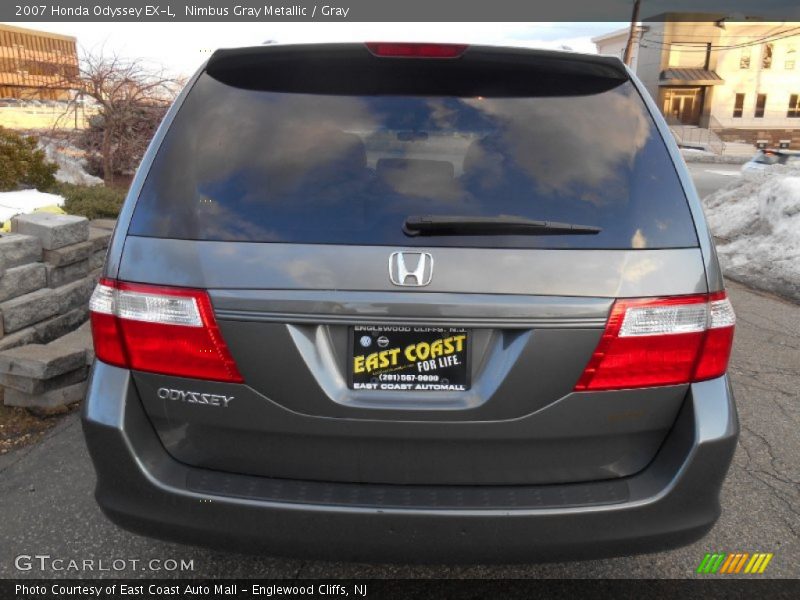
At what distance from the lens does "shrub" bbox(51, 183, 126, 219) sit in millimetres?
6293

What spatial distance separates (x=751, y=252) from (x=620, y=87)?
712cm

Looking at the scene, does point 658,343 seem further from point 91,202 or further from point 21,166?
point 21,166

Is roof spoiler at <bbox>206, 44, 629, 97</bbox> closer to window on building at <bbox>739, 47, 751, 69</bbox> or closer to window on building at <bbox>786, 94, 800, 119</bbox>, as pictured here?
window on building at <bbox>739, 47, 751, 69</bbox>

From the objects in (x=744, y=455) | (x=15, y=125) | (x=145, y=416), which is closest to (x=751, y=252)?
(x=744, y=455)

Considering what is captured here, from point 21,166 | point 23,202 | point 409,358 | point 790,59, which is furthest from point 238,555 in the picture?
point 790,59

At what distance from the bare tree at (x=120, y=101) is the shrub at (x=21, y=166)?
340 cm

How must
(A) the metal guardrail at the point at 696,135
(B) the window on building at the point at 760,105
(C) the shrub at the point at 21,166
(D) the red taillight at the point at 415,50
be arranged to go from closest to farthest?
(D) the red taillight at the point at 415,50 < (C) the shrub at the point at 21,166 < (A) the metal guardrail at the point at 696,135 < (B) the window on building at the point at 760,105

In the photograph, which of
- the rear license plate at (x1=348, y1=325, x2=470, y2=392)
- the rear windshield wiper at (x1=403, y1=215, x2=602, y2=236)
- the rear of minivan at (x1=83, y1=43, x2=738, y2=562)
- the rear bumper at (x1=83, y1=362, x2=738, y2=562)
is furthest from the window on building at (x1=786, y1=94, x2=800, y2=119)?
the rear license plate at (x1=348, y1=325, x2=470, y2=392)

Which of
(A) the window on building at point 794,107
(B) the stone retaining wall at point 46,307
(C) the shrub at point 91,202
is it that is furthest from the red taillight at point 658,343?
(A) the window on building at point 794,107

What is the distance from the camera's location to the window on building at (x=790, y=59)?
5153cm

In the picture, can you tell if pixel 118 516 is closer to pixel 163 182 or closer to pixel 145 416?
pixel 145 416

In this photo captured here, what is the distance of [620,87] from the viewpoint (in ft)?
7.11

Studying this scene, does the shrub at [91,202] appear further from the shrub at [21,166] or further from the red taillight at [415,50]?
the red taillight at [415,50]

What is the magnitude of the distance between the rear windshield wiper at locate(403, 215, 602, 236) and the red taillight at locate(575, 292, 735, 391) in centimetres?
26
